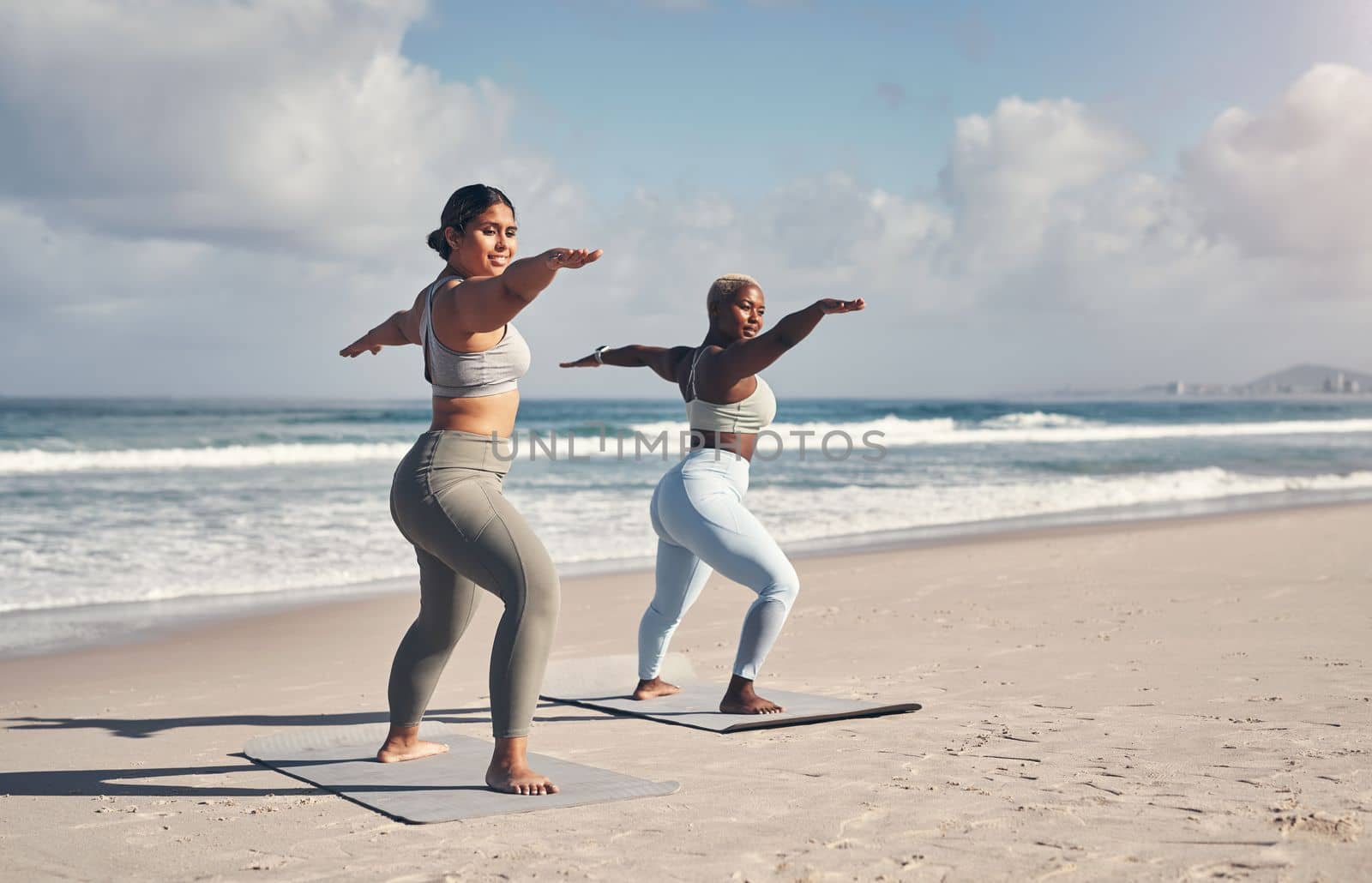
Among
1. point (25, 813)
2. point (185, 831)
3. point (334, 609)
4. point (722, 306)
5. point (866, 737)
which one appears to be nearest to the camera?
point (185, 831)

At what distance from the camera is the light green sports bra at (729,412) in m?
5.76

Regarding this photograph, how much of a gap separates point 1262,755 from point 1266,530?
9.95 m

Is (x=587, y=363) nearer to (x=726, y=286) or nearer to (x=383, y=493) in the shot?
(x=726, y=286)

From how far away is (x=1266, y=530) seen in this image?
44.2ft

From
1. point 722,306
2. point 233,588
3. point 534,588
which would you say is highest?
point 722,306

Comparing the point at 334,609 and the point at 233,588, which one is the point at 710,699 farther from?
the point at 233,588

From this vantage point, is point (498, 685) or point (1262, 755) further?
point (1262, 755)

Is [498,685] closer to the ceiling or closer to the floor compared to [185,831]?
closer to the ceiling

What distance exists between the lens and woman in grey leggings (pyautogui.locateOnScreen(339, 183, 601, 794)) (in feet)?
13.7

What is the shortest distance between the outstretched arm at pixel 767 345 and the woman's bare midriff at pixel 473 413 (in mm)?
1366

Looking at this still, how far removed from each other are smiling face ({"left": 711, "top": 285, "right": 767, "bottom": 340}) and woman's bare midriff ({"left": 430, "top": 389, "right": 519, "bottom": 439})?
168cm

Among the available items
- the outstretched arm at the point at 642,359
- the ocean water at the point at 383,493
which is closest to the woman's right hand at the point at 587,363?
the outstretched arm at the point at 642,359

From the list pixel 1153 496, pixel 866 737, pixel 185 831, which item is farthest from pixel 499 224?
pixel 1153 496

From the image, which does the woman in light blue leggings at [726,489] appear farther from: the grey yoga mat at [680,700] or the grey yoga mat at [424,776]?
the grey yoga mat at [424,776]
